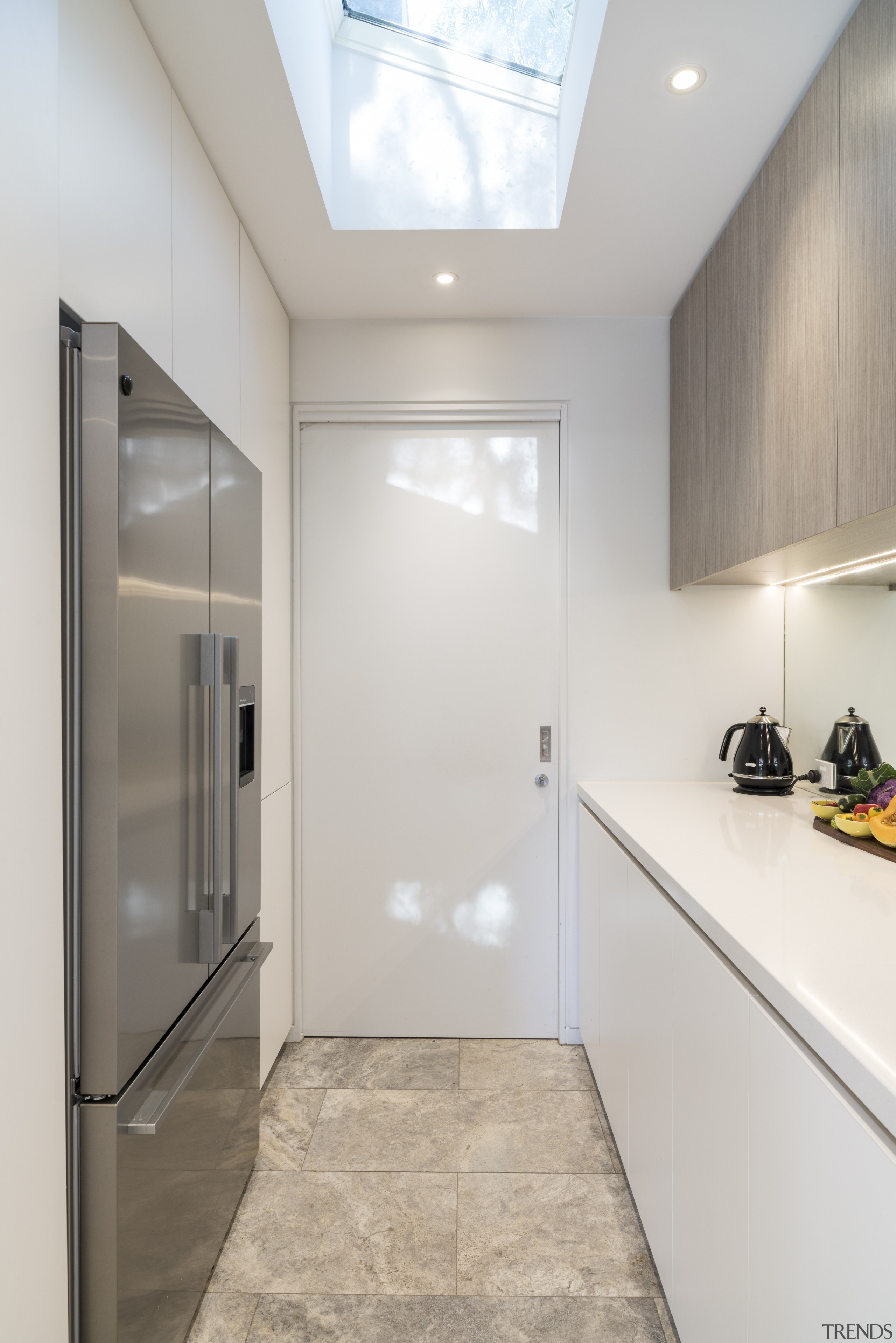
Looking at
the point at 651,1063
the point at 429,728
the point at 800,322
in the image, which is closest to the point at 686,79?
the point at 800,322

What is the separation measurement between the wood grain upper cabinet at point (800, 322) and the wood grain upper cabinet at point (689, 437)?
46cm

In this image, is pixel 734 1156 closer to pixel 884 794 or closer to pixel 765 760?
pixel 884 794

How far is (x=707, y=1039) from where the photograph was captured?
1228mm

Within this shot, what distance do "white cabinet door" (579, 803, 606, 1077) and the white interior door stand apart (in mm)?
138

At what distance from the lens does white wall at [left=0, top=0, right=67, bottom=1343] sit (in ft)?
2.99

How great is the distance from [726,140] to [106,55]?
4.17 feet

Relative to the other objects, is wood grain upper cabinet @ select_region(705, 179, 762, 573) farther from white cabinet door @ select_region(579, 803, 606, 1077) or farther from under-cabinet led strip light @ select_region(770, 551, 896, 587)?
white cabinet door @ select_region(579, 803, 606, 1077)

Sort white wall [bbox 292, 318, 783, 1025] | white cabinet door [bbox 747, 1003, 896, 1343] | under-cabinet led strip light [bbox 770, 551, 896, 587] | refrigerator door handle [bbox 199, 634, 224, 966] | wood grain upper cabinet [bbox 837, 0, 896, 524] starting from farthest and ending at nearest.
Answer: white wall [bbox 292, 318, 783, 1025] < under-cabinet led strip light [bbox 770, 551, 896, 587] < refrigerator door handle [bbox 199, 634, 224, 966] < wood grain upper cabinet [bbox 837, 0, 896, 524] < white cabinet door [bbox 747, 1003, 896, 1343]

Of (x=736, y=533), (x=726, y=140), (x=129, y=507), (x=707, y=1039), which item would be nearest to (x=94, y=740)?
(x=129, y=507)

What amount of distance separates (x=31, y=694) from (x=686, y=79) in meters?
1.68

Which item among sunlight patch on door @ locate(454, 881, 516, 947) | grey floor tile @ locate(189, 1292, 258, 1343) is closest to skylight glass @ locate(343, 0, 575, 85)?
sunlight patch on door @ locate(454, 881, 516, 947)

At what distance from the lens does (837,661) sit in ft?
7.41

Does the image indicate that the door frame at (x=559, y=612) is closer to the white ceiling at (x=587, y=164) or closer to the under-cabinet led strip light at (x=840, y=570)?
the white ceiling at (x=587, y=164)

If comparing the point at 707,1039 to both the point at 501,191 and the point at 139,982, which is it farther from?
the point at 501,191
